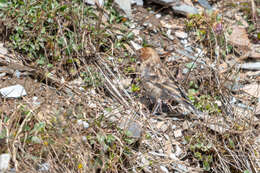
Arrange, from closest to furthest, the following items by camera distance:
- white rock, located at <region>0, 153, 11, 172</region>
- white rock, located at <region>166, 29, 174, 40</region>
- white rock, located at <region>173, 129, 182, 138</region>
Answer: white rock, located at <region>0, 153, 11, 172</region> → white rock, located at <region>173, 129, 182, 138</region> → white rock, located at <region>166, 29, 174, 40</region>

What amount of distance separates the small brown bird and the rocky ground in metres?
0.05

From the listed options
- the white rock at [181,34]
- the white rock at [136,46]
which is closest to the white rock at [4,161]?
the white rock at [136,46]

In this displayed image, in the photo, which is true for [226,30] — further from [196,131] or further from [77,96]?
[77,96]

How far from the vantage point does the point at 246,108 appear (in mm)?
3170

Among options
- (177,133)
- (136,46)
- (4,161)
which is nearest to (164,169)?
(177,133)

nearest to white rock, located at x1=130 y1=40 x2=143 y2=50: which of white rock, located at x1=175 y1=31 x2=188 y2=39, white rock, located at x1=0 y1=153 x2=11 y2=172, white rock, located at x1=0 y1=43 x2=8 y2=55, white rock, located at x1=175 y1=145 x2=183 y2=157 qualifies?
white rock, located at x1=175 y1=31 x2=188 y2=39

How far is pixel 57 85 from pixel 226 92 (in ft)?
5.36

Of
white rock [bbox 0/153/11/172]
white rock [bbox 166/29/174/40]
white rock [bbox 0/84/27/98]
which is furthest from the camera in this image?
white rock [bbox 166/29/174/40]

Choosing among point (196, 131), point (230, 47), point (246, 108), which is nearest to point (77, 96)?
point (196, 131)

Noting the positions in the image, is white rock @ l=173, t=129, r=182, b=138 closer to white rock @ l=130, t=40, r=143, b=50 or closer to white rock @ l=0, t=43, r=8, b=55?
white rock @ l=130, t=40, r=143, b=50

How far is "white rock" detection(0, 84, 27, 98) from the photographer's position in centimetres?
266

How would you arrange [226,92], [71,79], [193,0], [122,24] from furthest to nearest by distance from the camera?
1. [193,0]
2. [122,24]
3. [226,92]
4. [71,79]

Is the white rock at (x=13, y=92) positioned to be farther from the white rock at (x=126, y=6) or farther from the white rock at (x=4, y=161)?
the white rock at (x=126, y=6)

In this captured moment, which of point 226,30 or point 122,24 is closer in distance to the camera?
point 122,24
